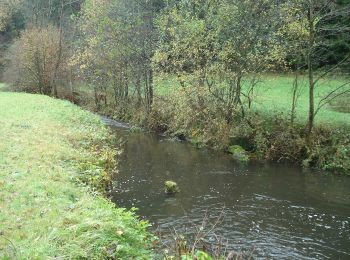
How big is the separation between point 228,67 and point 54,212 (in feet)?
56.7

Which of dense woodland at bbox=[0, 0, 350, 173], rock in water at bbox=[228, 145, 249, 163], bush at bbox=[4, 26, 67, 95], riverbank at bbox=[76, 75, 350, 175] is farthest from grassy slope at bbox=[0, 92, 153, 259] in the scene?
bush at bbox=[4, 26, 67, 95]

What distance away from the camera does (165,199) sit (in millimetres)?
13477

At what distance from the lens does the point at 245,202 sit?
13336mm

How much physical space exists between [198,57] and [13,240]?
1869 cm

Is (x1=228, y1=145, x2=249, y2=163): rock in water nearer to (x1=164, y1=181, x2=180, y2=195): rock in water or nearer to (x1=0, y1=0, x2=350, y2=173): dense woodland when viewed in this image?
(x1=0, y1=0, x2=350, y2=173): dense woodland

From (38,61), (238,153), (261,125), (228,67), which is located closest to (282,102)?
(261,125)

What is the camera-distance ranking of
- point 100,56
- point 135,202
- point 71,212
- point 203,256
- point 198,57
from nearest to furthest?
point 203,256, point 71,212, point 135,202, point 198,57, point 100,56

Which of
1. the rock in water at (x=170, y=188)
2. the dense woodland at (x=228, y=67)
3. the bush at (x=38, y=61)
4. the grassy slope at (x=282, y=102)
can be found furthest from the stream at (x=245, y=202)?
the bush at (x=38, y=61)

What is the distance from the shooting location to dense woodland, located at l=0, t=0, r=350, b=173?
65.4 feet

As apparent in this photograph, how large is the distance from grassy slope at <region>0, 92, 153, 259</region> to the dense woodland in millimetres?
11049

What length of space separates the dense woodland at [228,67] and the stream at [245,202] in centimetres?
219

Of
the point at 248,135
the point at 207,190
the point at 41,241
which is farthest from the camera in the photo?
the point at 248,135

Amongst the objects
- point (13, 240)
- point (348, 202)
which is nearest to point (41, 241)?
point (13, 240)

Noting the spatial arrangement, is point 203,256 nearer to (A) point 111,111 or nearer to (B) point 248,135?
(B) point 248,135
